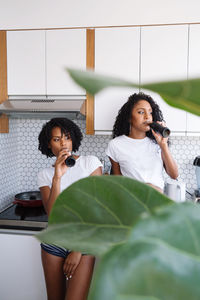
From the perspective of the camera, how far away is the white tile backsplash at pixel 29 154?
2176mm

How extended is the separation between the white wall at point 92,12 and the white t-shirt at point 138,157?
2.63 ft

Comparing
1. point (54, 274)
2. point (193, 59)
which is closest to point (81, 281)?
point (54, 274)

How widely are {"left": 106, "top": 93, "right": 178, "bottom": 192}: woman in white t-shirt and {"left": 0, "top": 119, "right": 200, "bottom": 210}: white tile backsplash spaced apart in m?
0.41

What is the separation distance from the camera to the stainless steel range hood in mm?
1850

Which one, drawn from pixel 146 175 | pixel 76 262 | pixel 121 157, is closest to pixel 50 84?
pixel 121 157

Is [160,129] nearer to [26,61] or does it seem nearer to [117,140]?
[117,140]

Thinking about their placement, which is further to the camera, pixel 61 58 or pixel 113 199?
pixel 61 58

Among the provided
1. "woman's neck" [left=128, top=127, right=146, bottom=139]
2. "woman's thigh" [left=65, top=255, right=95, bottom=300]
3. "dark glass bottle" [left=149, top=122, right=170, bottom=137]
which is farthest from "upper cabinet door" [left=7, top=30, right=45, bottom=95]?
"woman's thigh" [left=65, top=255, right=95, bottom=300]

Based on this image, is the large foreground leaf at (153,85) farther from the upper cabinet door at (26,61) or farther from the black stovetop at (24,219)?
the upper cabinet door at (26,61)

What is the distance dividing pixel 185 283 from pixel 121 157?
1.73 metres

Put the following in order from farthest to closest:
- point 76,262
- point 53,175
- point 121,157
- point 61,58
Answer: point 61,58, point 121,157, point 53,175, point 76,262

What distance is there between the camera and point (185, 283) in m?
0.09

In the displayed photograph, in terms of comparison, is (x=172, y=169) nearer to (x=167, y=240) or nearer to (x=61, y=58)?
(x=61, y=58)

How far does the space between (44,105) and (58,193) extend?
2.14 feet
